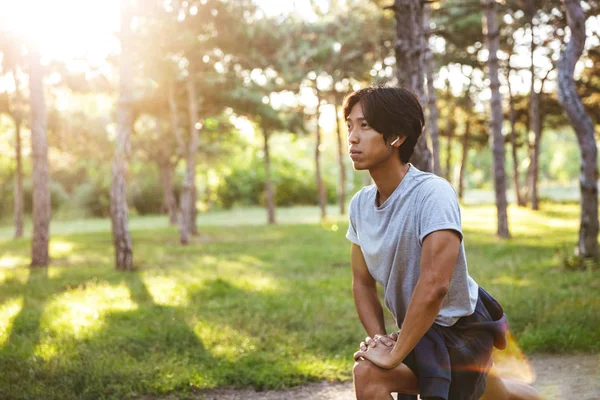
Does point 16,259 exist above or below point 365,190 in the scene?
below

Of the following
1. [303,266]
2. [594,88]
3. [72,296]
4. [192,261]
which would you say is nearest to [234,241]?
[192,261]

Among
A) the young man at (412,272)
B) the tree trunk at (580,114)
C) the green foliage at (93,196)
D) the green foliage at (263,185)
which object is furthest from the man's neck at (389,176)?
the green foliage at (263,185)

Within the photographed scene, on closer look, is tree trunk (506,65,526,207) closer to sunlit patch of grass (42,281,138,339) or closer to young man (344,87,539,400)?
sunlit patch of grass (42,281,138,339)

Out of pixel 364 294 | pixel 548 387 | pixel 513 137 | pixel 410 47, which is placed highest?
pixel 410 47

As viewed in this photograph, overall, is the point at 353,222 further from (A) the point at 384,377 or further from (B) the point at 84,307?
(B) the point at 84,307

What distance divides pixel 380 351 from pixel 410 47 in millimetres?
5568

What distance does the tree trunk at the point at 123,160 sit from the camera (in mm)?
12070

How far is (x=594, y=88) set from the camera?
2372cm

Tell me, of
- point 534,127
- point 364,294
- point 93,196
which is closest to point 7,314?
point 364,294

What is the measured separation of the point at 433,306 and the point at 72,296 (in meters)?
7.66

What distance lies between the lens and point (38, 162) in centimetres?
1368

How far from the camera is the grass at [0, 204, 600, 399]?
5160 mm

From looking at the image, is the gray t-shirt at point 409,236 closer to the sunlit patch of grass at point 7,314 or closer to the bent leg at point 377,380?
the bent leg at point 377,380

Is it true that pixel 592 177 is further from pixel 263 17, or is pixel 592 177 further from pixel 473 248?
pixel 263 17
